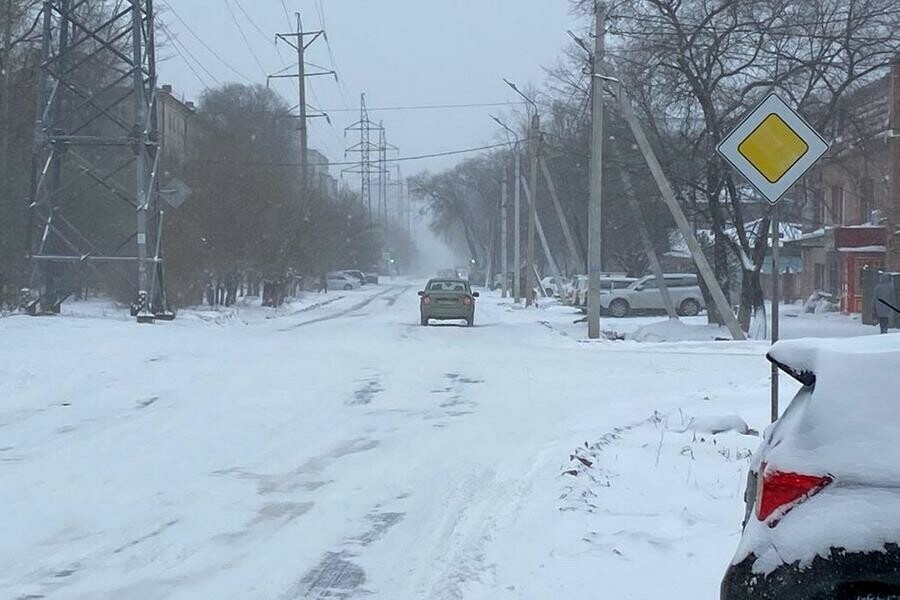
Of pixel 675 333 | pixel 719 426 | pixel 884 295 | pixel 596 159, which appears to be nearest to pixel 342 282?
pixel 675 333

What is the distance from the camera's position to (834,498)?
438cm

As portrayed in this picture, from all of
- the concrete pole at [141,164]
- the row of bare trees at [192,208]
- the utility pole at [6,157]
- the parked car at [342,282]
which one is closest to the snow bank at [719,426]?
the concrete pole at [141,164]

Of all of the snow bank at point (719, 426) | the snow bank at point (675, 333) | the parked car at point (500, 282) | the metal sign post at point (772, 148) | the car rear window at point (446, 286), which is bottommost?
the snow bank at point (675, 333)

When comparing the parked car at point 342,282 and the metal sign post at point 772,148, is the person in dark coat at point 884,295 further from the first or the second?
the parked car at point 342,282

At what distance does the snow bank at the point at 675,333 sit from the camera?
33.7m

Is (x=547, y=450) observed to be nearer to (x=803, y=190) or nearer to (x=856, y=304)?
(x=803, y=190)

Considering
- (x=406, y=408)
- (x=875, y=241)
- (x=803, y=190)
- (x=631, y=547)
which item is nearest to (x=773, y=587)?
(x=631, y=547)

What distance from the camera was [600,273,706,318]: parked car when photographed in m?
52.0

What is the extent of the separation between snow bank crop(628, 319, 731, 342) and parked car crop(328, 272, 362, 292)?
59.6 m

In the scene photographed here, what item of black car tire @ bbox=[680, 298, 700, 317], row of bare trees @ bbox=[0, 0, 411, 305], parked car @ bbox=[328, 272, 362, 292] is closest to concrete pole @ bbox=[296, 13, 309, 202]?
row of bare trees @ bbox=[0, 0, 411, 305]

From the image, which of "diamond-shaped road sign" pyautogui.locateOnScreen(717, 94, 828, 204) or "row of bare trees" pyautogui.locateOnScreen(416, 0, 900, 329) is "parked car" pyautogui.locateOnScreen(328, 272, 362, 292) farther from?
"diamond-shaped road sign" pyautogui.locateOnScreen(717, 94, 828, 204)

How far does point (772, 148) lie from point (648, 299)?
4170 centimetres

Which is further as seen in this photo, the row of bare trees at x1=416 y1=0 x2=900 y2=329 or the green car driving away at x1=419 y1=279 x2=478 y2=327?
the green car driving away at x1=419 y1=279 x2=478 y2=327

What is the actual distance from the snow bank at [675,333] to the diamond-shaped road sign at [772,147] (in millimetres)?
22528
